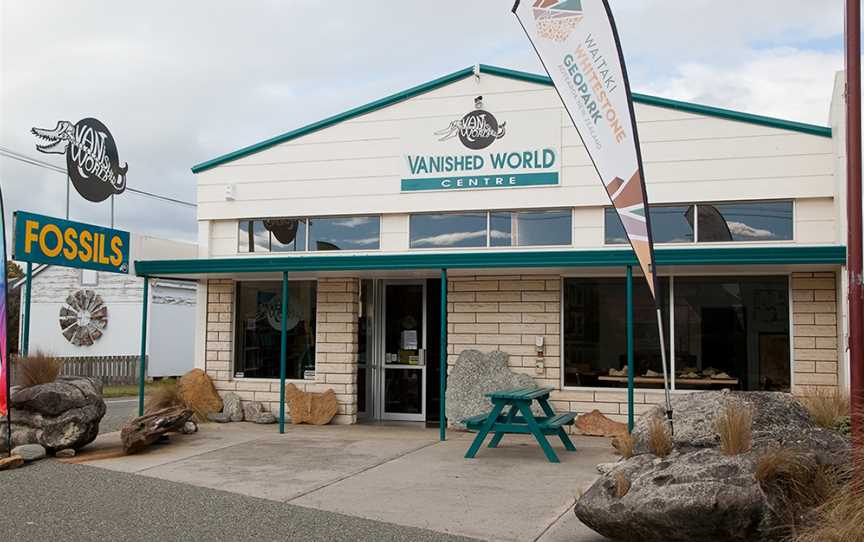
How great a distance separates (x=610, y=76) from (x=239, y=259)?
23.9ft

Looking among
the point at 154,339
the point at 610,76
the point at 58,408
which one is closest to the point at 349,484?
the point at 58,408

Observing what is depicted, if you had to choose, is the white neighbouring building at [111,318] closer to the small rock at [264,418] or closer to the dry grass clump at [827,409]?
the small rock at [264,418]

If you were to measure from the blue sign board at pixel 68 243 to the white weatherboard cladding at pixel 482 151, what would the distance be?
440 cm

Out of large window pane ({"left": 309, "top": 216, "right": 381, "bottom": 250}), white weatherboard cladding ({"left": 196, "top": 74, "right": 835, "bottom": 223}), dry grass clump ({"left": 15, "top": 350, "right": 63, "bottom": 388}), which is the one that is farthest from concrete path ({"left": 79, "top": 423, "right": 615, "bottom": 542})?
white weatherboard cladding ({"left": 196, "top": 74, "right": 835, "bottom": 223})

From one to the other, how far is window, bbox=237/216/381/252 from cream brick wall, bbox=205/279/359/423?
63cm

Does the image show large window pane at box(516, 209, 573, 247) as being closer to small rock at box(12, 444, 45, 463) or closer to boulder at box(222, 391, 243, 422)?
boulder at box(222, 391, 243, 422)

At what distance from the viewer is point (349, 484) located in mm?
8328

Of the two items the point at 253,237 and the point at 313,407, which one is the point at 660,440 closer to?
the point at 313,407

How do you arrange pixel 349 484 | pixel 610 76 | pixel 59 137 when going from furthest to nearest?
pixel 59 137 < pixel 349 484 < pixel 610 76

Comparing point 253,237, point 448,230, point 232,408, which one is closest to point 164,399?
point 232,408

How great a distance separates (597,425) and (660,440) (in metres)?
5.44

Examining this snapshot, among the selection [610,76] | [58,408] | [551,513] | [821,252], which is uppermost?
[610,76]

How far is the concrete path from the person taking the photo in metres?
6.99

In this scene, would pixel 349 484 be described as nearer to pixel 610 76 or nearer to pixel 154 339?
pixel 610 76
